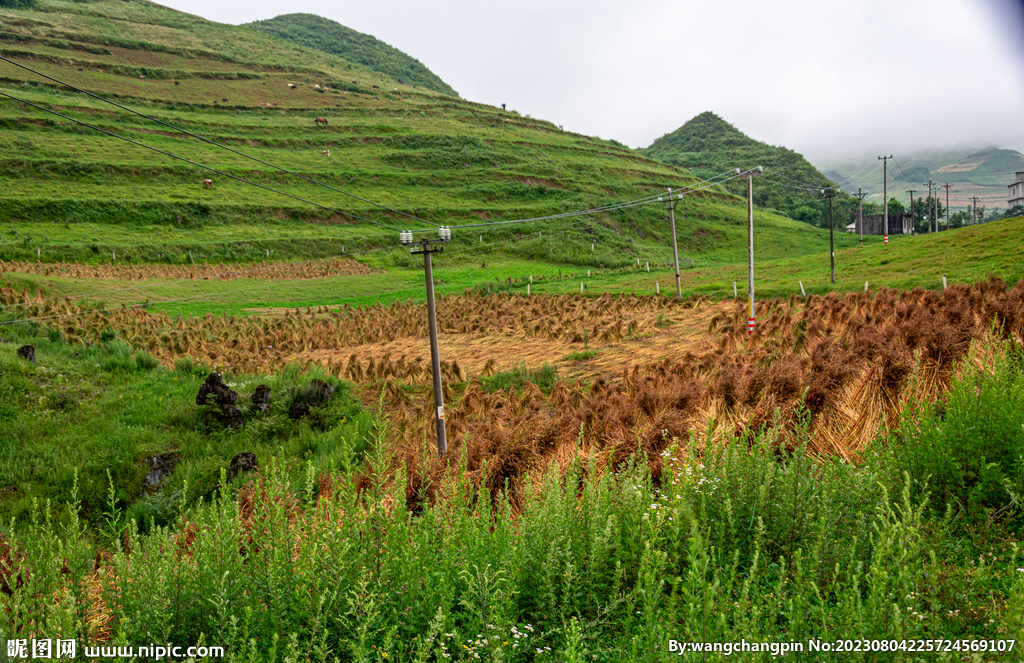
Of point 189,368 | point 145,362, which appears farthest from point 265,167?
point 189,368

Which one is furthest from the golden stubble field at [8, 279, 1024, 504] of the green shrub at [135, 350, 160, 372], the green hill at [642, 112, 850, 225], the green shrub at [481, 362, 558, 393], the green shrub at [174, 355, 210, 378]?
the green hill at [642, 112, 850, 225]

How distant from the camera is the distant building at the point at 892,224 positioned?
80.7m

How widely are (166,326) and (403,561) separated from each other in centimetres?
2378

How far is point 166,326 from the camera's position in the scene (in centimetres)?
2292

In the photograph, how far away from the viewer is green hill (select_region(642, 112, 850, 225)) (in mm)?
105438

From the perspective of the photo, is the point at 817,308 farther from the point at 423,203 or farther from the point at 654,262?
the point at 423,203

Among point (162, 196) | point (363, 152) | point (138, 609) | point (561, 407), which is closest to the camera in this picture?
point (138, 609)

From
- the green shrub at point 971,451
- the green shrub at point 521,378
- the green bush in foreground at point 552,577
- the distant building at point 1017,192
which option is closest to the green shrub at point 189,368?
the green shrub at point 521,378

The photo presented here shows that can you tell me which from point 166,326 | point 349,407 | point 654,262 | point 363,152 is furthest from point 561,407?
point 363,152

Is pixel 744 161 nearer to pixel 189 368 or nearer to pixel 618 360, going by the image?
pixel 618 360

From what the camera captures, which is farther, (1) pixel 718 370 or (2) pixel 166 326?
(2) pixel 166 326

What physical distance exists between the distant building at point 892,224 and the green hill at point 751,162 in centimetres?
1259

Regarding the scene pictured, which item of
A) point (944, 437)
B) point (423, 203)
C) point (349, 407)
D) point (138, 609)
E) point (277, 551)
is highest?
point (423, 203)

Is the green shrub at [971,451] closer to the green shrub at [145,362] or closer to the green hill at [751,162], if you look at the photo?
the green shrub at [145,362]
